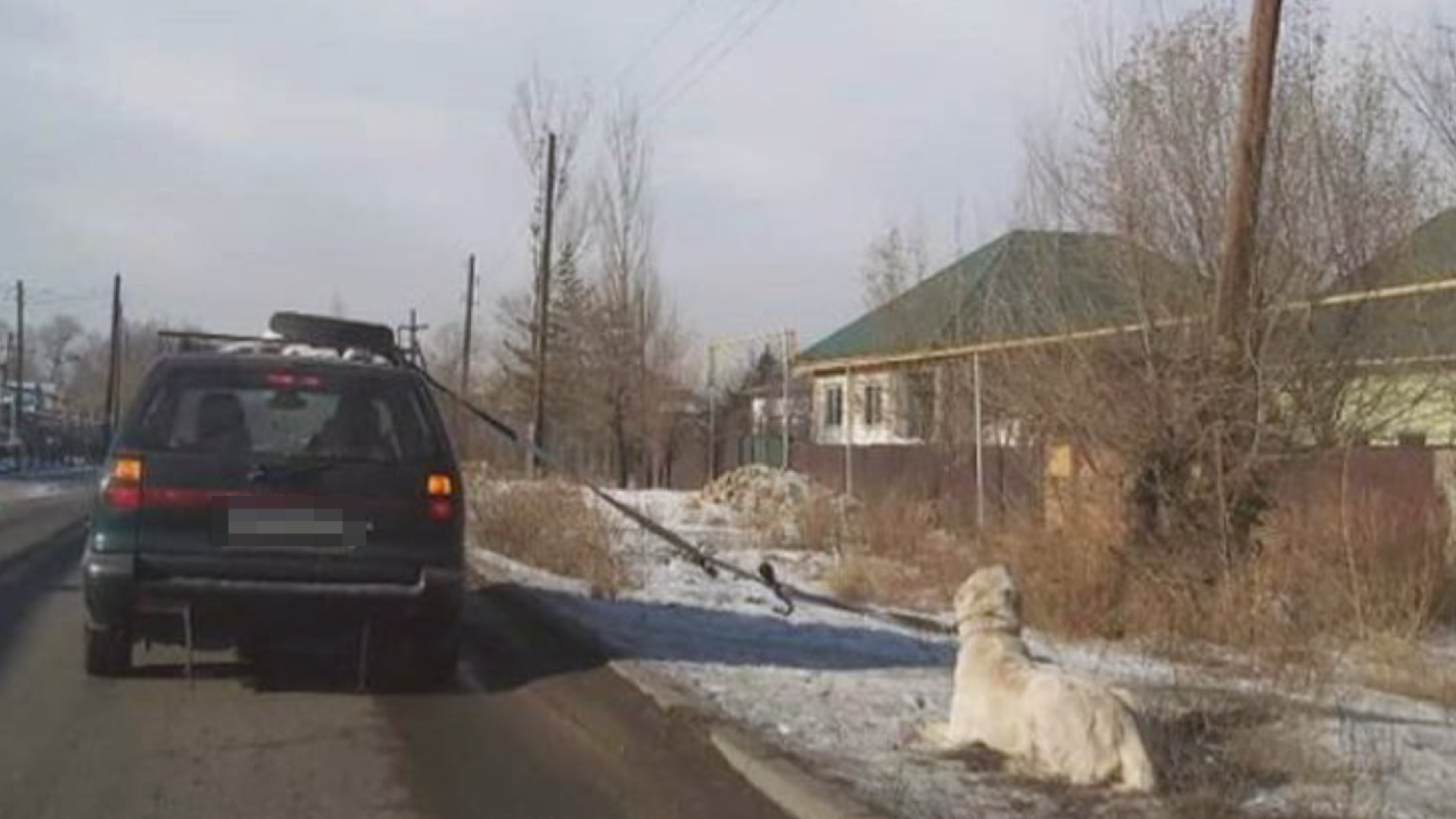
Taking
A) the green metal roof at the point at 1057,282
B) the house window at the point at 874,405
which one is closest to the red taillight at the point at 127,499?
the green metal roof at the point at 1057,282

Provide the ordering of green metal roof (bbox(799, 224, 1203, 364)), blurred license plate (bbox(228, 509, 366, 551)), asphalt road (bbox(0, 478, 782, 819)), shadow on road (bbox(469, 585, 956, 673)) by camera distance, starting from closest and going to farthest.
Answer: asphalt road (bbox(0, 478, 782, 819)), blurred license plate (bbox(228, 509, 366, 551)), shadow on road (bbox(469, 585, 956, 673)), green metal roof (bbox(799, 224, 1203, 364))

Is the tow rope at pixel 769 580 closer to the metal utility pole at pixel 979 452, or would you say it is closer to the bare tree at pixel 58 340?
the metal utility pole at pixel 979 452

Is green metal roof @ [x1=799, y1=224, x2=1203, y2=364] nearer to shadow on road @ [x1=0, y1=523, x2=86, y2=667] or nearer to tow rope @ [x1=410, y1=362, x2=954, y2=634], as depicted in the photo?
tow rope @ [x1=410, y1=362, x2=954, y2=634]

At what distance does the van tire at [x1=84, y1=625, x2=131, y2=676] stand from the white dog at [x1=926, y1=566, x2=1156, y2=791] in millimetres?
4468

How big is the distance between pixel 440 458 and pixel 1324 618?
7970 mm

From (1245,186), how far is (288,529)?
9.70 metres

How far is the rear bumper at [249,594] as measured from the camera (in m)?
9.37

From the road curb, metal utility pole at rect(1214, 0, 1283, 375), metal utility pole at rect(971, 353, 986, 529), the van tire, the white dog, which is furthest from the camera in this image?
metal utility pole at rect(971, 353, 986, 529)

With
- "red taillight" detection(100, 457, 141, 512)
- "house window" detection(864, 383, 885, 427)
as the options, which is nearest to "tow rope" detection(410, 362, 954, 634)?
"red taillight" detection(100, 457, 141, 512)

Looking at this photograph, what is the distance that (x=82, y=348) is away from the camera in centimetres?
14075

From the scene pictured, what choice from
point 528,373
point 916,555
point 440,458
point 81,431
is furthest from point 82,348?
point 440,458

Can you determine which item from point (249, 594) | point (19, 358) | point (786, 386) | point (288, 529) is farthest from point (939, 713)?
point (19, 358)

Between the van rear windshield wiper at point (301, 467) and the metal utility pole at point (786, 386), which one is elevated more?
the metal utility pole at point (786, 386)

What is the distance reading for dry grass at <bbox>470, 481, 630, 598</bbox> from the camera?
16.9 metres
